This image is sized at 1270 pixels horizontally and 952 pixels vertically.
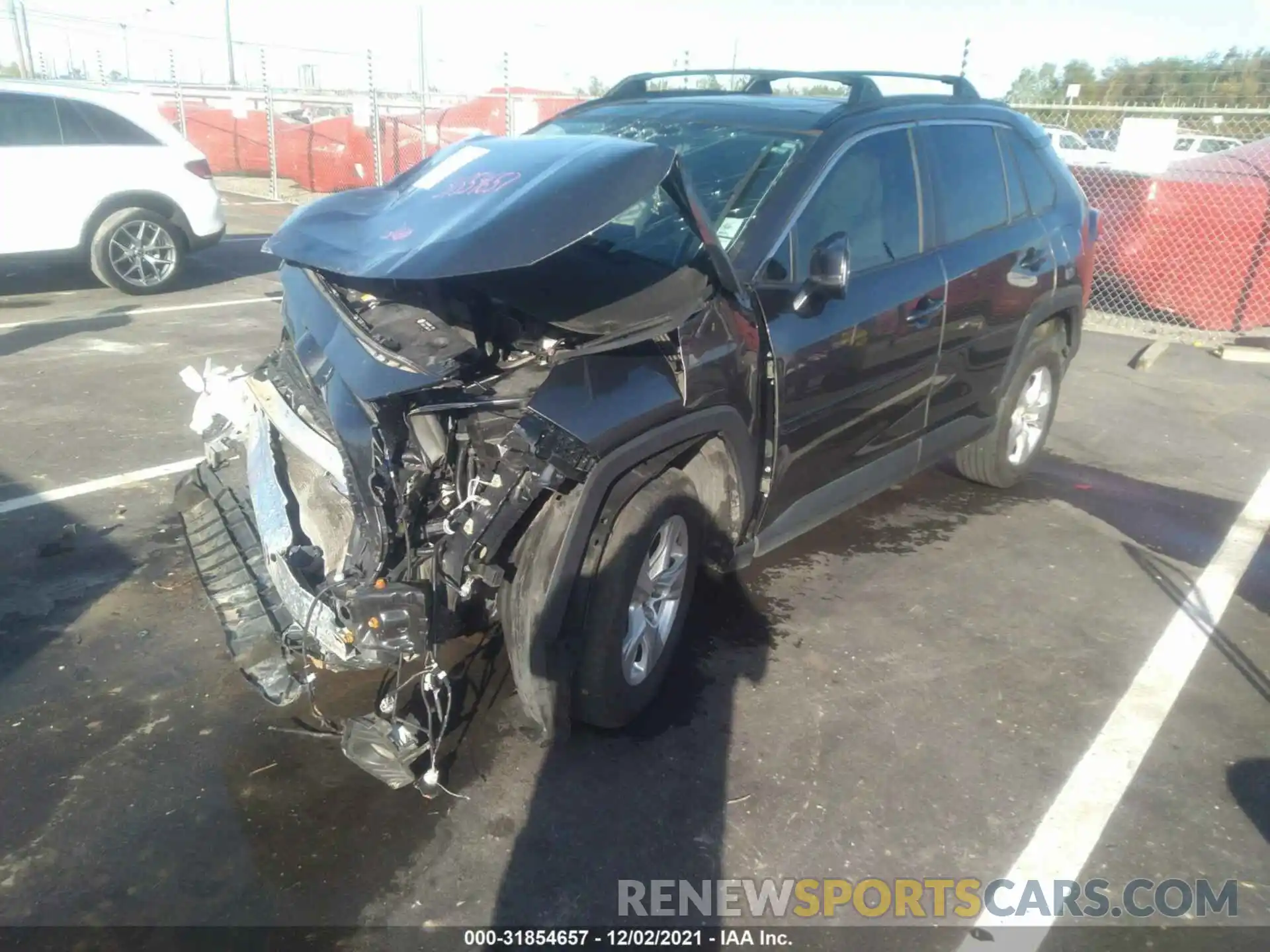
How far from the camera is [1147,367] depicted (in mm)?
8414

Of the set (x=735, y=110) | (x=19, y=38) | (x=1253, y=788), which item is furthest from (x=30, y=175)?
(x=19, y=38)

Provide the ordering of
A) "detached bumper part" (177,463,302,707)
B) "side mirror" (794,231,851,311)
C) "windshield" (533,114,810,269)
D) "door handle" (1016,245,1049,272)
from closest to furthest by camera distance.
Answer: "detached bumper part" (177,463,302,707)
"side mirror" (794,231,851,311)
"windshield" (533,114,810,269)
"door handle" (1016,245,1049,272)

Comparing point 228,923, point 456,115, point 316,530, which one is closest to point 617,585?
point 316,530

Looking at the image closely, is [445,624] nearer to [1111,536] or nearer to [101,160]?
[1111,536]

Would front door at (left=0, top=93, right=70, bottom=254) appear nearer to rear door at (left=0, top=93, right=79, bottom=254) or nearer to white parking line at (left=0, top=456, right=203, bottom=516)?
rear door at (left=0, top=93, right=79, bottom=254)

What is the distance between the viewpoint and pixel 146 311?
868 centimetres

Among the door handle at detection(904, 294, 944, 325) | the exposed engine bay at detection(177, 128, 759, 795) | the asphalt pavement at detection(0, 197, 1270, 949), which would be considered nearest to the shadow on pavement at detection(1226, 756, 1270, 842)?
the asphalt pavement at detection(0, 197, 1270, 949)

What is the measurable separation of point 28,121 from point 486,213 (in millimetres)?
7944

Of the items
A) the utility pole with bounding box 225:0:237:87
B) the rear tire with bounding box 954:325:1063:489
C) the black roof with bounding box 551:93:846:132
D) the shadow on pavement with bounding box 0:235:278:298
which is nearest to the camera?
the black roof with bounding box 551:93:846:132

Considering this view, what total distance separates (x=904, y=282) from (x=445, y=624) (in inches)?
91.7

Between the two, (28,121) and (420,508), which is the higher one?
(28,121)

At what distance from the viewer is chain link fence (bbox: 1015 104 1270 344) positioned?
9.20m

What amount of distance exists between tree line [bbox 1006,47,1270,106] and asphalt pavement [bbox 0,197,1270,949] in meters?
22.3

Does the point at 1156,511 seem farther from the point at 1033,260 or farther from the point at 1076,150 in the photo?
the point at 1076,150
